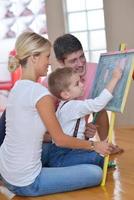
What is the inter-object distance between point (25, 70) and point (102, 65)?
0.45 meters

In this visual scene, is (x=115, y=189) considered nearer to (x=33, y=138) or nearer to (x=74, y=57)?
(x=33, y=138)

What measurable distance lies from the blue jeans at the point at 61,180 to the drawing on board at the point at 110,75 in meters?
0.31

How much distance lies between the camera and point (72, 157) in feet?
6.32

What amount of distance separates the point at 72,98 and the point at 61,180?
15.4 inches

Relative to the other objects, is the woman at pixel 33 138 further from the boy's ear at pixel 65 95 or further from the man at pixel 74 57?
the man at pixel 74 57

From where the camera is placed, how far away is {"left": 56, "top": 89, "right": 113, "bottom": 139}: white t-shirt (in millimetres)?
1818

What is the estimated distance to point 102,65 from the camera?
206 cm

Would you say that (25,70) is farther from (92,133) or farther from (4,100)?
(4,100)

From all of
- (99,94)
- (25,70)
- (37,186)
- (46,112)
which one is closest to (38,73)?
(25,70)

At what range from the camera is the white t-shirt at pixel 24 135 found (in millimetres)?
1729

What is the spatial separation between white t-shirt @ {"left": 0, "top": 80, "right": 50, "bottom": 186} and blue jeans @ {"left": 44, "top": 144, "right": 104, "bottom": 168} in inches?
7.3

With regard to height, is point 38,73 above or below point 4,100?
above

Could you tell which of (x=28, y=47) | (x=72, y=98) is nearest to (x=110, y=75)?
(x=72, y=98)

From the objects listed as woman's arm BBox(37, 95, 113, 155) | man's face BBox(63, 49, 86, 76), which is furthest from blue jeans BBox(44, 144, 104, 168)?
man's face BBox(63, 49, 86, 76)
